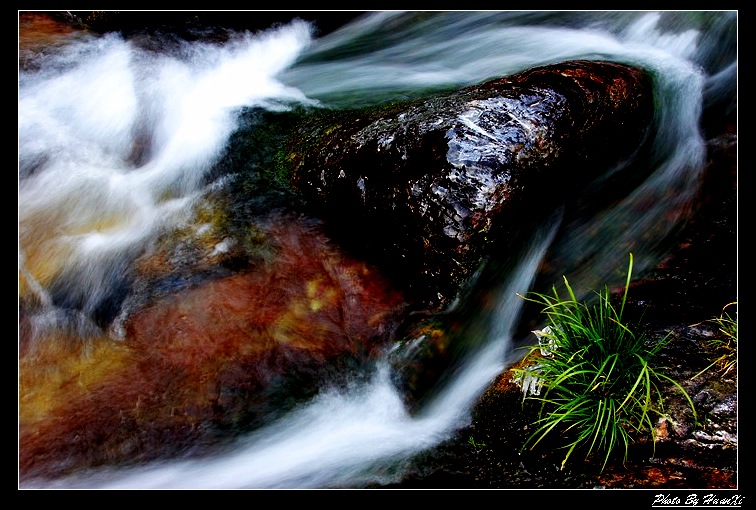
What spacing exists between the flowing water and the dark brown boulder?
0.93 ft

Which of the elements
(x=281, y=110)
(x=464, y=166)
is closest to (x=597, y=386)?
(x=464, y=166)

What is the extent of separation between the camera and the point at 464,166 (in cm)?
362

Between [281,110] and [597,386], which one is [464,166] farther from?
[281,110]

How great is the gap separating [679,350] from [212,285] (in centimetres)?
295

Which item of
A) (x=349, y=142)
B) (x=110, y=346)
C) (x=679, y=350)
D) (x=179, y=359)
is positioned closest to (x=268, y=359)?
(x=179, y=359)

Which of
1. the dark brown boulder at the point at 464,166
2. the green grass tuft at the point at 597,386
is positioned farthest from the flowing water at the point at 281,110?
the green grass tuft at the point at 597,386

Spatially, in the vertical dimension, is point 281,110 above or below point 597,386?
above

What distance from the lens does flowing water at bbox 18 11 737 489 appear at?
345 centimetres

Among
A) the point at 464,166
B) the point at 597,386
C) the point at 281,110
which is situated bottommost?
the point at 597,386

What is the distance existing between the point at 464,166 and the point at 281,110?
7.07 feet

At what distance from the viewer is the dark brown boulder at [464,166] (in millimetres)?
3643

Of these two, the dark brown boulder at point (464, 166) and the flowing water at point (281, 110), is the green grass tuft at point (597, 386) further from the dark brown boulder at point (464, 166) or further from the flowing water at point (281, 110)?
the dark brown boulder at point (464, 166)

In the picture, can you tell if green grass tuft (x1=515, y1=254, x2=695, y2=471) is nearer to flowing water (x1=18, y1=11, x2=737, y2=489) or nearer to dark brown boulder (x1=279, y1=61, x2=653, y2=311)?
flowing water (x1=18, y1=11, x2=737, y2=489)
